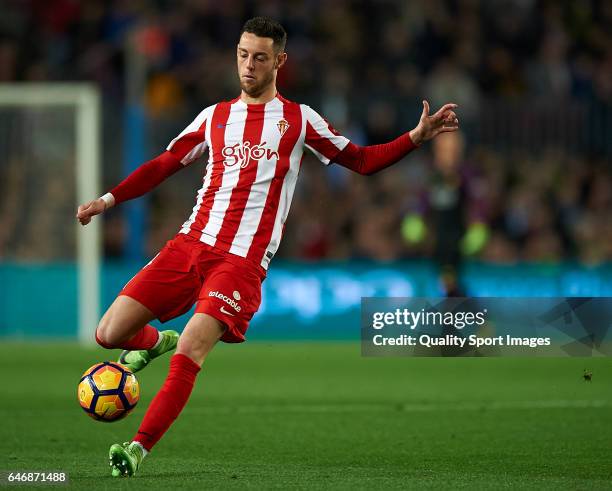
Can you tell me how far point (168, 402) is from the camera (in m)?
6.05

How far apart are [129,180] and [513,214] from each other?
9.87 m

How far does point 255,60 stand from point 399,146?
84cm

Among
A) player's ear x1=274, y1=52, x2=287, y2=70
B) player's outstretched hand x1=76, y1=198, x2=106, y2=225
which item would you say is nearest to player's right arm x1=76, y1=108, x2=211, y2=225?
player's outstretched hand x1=76, y1=198, x2=106, y2=225

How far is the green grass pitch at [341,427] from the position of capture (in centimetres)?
626

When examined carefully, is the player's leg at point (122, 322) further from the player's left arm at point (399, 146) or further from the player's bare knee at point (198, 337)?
the player's left arm at point (399, 146)

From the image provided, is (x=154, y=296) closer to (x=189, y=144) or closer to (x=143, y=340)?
(x=143, y=340)

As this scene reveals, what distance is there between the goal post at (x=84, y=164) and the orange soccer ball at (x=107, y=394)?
26.2 feet

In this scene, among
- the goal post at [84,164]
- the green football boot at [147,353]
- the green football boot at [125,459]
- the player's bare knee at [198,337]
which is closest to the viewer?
the green football boot at [125,459]

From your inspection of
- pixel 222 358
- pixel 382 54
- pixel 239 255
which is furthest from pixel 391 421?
pixel 382 54

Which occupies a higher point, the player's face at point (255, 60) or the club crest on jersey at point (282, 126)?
the player's face at point (255, 60)

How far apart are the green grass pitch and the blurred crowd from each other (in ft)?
10.3

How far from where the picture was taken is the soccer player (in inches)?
253

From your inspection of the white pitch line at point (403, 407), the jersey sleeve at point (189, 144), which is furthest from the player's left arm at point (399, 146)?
the white pitch line at point (403, 407)

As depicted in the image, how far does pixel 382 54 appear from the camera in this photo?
17.7m
